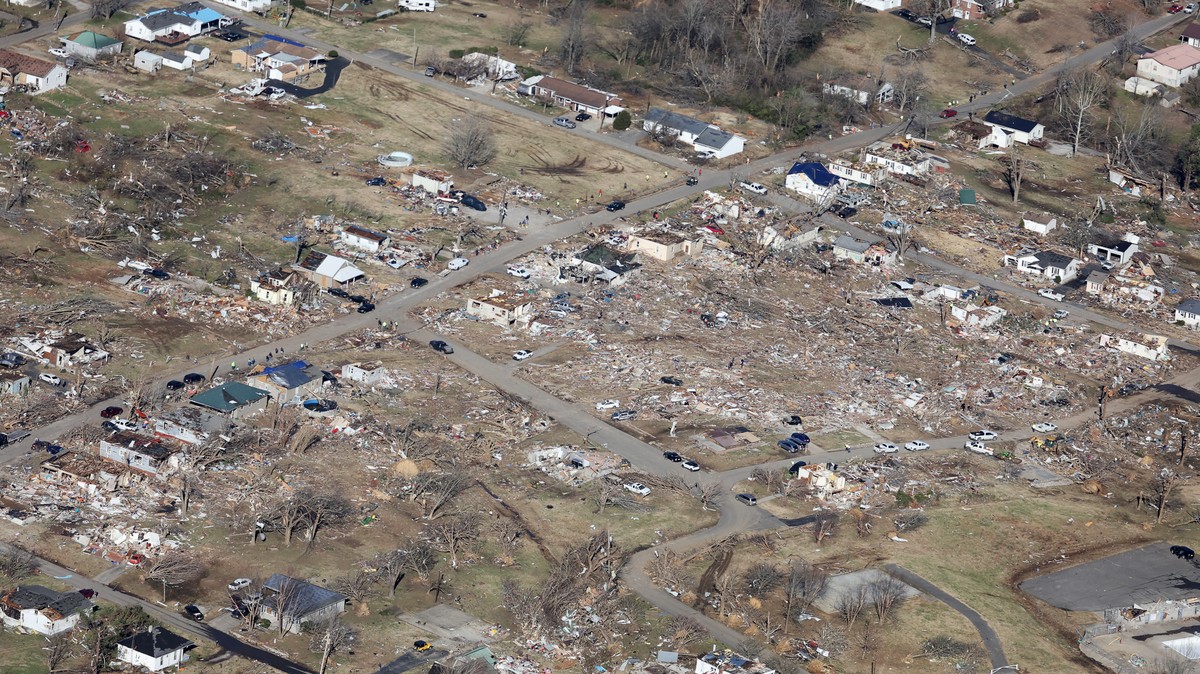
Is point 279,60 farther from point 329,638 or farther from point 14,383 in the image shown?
point 329,638

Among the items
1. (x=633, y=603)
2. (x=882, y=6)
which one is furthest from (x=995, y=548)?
(x=882, y=6)

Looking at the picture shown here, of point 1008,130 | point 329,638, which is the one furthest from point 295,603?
point 1008,130

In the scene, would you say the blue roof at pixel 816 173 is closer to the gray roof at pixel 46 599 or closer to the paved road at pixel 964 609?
the paved road at pixel 964 609

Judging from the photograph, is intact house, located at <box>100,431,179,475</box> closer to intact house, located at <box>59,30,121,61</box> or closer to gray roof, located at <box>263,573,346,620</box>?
gray roof, located at <box>263,573,346,620</box>

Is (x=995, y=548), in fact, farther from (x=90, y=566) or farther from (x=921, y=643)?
(x=90, y=566)

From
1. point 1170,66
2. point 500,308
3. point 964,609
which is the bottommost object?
point 500,308
